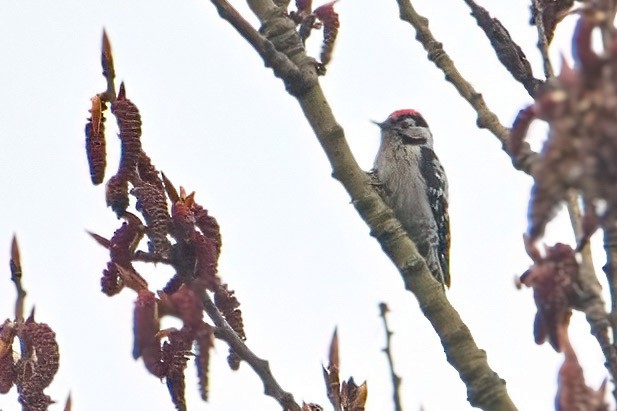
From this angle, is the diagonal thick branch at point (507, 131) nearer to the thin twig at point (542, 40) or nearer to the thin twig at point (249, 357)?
the thin twig at point (542, 40)

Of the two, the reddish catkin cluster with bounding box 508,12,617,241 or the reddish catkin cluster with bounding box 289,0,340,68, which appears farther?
the reddish catkin cluster with bounding box 289,0,340,68

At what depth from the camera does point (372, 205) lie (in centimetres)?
334

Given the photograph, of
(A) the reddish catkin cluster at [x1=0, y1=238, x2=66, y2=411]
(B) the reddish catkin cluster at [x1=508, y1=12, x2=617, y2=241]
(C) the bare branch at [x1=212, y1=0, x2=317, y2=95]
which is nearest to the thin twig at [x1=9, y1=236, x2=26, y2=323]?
(A) the reddish catkin cluster at [x1=0, y1=238, x2=66, y2=411]

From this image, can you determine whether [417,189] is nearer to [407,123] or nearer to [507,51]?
[407,123]

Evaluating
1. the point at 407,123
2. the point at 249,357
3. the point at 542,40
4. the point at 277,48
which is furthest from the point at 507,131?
the point at 407,123

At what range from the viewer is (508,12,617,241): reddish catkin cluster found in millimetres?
1146

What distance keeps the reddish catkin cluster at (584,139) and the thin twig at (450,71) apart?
5.29ft

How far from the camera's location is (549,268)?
191 centimetres

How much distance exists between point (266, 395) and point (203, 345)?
755mm

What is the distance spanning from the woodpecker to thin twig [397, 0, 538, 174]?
499 centimetres

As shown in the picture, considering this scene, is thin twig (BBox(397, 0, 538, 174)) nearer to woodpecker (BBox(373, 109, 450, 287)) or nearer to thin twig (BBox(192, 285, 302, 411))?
thin twig (BBox(192, 285, 302, 411))

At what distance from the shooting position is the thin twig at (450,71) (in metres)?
2.94

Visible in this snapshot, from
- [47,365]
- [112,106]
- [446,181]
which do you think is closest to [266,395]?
[47,365]

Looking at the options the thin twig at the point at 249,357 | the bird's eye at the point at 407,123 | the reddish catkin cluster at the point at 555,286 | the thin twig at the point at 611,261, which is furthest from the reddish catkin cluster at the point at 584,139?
the bird's eye at the point at 407,123
